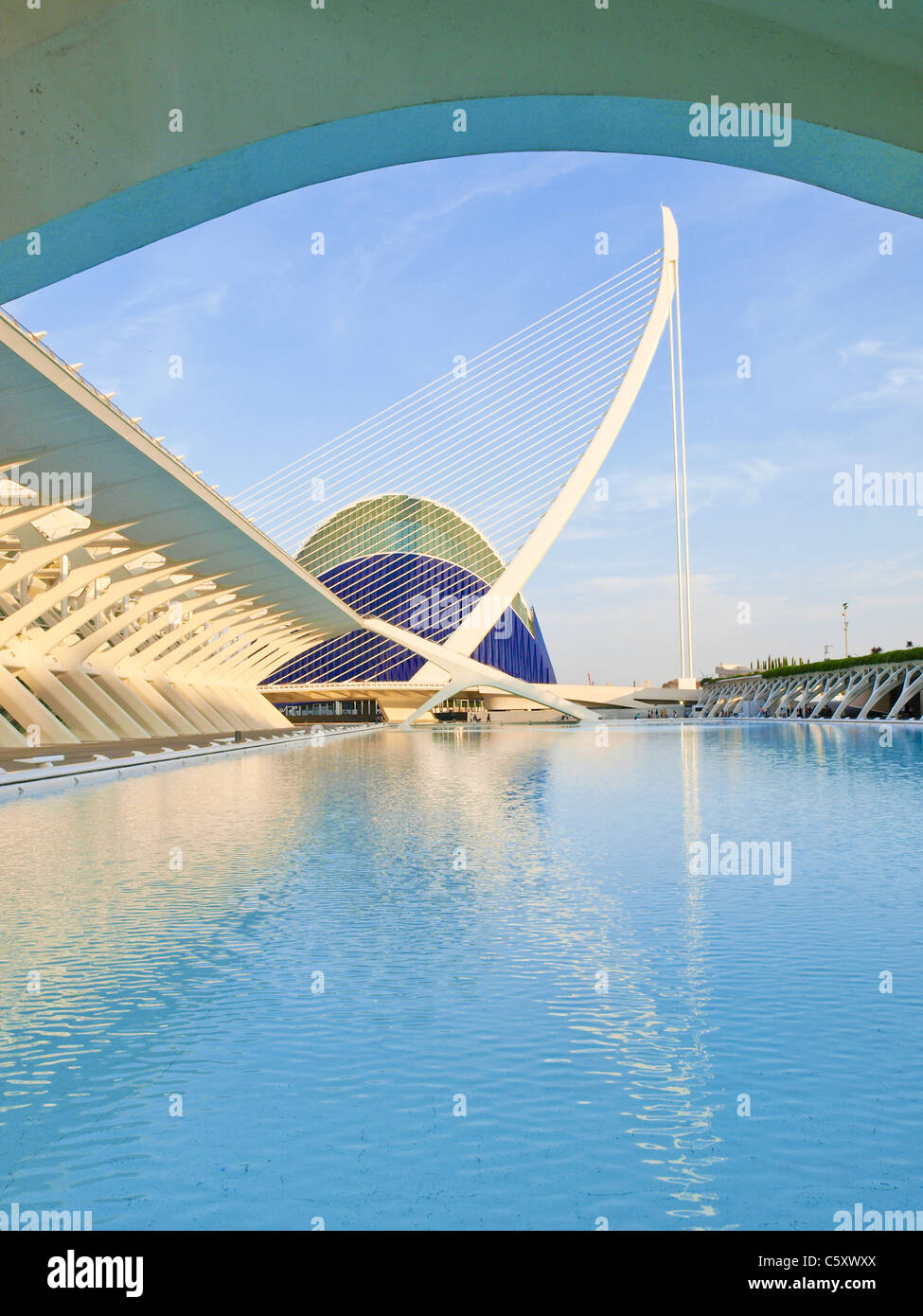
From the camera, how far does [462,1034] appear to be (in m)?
2.90

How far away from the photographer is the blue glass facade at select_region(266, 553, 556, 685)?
5069cm

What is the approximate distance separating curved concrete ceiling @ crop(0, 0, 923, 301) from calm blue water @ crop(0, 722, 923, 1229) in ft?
7.96

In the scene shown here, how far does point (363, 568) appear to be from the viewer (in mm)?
54250

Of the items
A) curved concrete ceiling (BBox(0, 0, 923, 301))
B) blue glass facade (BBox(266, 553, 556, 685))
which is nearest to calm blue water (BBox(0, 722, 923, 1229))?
curved concrete ceiling (BBox(0, 0, 923, 301))

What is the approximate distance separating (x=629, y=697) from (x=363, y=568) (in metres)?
16.1

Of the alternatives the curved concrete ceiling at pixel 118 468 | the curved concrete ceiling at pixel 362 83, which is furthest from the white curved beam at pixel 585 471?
the curved concrete ceiling at pixel 362 83

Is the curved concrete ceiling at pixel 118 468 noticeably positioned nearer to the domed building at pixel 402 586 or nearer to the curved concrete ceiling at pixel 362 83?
the curved concrete ceiling at pixel 362 83

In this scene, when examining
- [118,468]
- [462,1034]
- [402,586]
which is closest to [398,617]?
[402,586]

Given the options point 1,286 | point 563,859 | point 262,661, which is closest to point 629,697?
point 262,661

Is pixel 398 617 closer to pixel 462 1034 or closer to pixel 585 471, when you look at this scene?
pixel 585 471

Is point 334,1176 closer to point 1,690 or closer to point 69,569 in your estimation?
point 1,690

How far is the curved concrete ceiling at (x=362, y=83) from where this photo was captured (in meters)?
2.85

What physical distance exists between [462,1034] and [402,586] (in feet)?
167

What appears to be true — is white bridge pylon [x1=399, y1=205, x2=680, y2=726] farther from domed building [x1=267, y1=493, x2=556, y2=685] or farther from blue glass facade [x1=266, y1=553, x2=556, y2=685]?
domed building [x1=267, y1=493, x2=556, y2=685]
